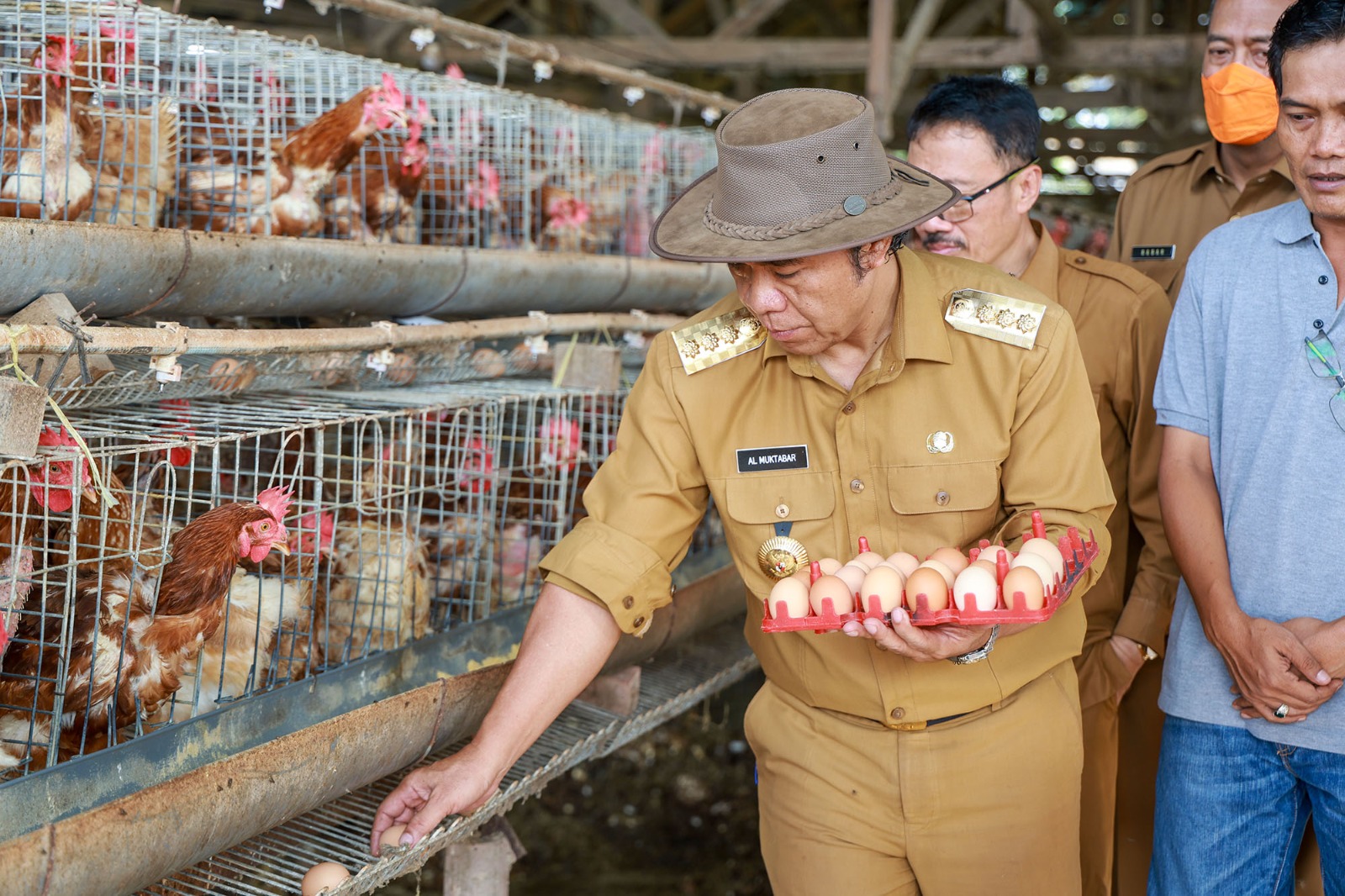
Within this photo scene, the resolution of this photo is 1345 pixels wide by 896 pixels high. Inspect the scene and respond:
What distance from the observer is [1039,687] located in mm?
1937

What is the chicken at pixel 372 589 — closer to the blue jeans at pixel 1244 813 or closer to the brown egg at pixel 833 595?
the brown egg at pixel 833 595

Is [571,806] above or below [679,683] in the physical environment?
below

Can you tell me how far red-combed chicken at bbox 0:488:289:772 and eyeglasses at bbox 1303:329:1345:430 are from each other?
1730mm

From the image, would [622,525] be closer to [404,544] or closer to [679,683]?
[404,544]

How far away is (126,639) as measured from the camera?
6.67 feet

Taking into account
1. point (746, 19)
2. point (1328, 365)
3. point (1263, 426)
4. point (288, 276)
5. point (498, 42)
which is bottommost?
point (1263, 426)

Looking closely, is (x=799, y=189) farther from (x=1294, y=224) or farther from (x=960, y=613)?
(x=1294, y=224)

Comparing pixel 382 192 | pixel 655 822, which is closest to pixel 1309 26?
pixel 382 192

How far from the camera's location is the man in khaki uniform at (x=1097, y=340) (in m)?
2.49

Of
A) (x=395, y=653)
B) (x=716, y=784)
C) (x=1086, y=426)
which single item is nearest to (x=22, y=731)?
(x=395, y=653)

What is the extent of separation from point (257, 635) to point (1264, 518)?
5.78 feet

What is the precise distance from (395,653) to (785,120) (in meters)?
1.39

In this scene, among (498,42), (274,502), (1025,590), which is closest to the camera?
(1025,590)

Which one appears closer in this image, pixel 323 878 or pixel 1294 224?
pixel 323 878
